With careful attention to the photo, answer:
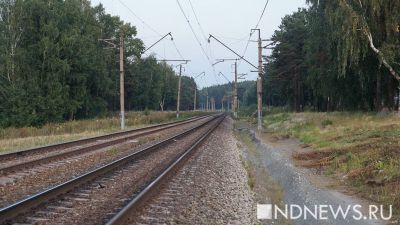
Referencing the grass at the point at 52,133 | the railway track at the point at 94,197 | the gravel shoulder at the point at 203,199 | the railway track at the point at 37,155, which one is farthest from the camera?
the grass at the point at 52,133

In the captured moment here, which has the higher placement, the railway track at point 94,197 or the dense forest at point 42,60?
the dense forest at point 42,60

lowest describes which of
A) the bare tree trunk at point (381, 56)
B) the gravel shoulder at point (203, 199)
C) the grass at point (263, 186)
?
the grass at point (263, 186)

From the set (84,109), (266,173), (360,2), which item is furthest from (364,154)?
(84,109)

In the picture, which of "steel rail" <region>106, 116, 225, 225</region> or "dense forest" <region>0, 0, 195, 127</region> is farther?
"dense forest" <region>0, 0, 195, 127</region>

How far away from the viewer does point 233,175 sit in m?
14.2

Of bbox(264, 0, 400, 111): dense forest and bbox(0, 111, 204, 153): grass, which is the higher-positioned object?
bbox(264, 0, 400, 111): dense forest

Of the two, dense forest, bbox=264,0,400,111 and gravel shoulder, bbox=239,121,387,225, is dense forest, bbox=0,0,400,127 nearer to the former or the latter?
dense forest, bbox=264,0,400,111

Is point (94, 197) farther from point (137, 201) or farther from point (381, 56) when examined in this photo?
point (381, 56)

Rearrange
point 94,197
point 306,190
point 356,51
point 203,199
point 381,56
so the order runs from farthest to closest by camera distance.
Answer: point 356,51 → point 381,56 → point 306,190 → point 203,199 → point 94,197

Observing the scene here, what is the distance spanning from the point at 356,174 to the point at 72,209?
686 cm

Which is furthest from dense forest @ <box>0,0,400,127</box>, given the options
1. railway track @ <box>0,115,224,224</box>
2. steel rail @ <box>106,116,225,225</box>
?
steel rail @ <box>106,116,225,225</box>

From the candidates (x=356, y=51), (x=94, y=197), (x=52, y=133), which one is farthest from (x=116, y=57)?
(x=94, y=197)

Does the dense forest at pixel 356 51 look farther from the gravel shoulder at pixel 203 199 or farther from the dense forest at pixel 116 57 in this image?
the gravel shoulder at pixel 203 199

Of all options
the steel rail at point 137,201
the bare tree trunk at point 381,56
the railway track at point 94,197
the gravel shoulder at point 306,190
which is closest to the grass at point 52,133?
the railway track at point 94,197
